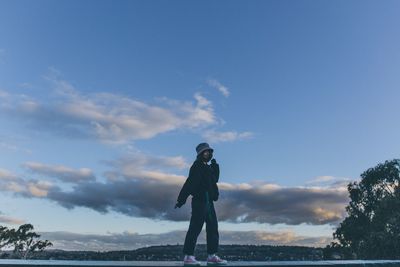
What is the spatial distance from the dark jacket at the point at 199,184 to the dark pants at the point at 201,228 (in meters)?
0.19

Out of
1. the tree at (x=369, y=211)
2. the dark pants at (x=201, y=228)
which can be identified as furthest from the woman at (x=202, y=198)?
the tree at (x=369, y=211)

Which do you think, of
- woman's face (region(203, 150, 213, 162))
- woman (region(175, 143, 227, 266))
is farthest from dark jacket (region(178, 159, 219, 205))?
woman's face (region(203, 150, 213, 162))

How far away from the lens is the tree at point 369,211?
52.6 meters

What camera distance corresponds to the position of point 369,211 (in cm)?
6222

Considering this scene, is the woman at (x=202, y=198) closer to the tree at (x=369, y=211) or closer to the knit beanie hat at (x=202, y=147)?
the knit beanie hat at (x=202, y=147)

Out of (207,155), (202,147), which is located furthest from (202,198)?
(202,147)

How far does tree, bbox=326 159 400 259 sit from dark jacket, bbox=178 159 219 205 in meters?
46.1

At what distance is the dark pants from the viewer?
966cm

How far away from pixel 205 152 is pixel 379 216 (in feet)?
168

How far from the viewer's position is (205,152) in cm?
1041

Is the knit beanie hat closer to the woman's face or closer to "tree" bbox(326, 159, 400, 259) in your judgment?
the woman's face

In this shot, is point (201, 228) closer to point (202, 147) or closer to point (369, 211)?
point (202, 147)

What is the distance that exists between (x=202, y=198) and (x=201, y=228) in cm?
68

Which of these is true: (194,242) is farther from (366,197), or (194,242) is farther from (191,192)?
(366,197)
